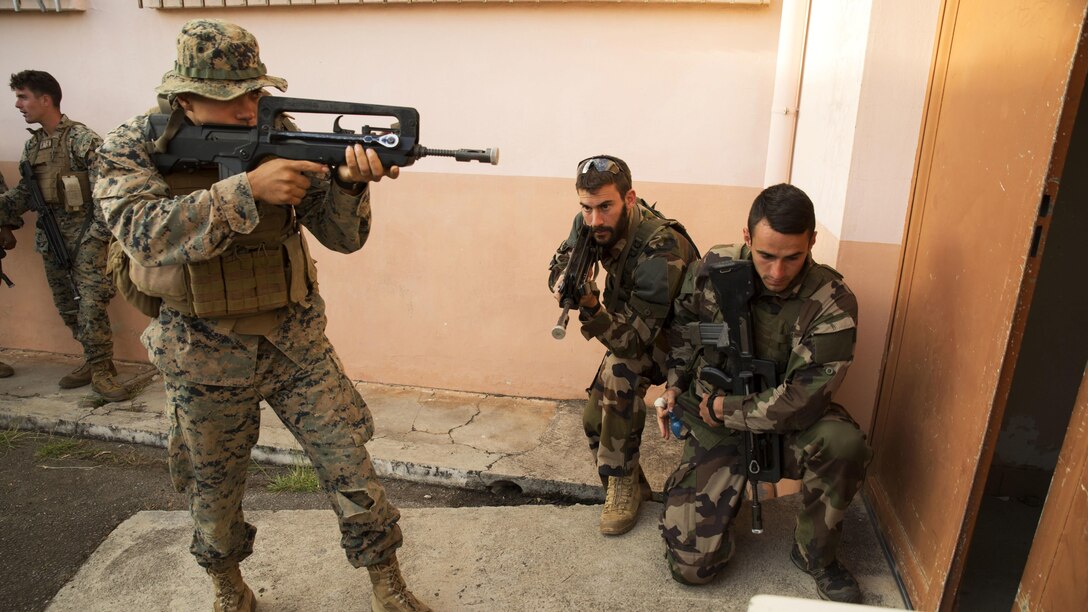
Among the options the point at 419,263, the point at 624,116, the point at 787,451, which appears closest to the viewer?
the point at 787,451

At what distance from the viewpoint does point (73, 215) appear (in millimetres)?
4562

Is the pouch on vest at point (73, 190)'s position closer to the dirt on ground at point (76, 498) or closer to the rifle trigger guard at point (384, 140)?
the dirt on ground at point (76, 498)

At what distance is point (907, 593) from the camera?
2355mm

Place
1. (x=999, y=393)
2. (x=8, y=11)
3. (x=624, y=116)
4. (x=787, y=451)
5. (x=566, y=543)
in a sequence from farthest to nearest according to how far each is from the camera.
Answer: (x=8, y=11)
(x=624, y=116)
(x=566, y=543)
(x=787, y=451)
(x=999, y=393)

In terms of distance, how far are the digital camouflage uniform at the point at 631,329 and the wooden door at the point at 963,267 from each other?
820 mm

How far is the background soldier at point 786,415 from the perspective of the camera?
2297mm

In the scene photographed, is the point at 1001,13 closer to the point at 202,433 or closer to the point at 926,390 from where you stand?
the point at 926,390

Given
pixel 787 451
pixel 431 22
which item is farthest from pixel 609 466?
pixel 431 22

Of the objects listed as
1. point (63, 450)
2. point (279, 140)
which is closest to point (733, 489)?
point (279, 140)

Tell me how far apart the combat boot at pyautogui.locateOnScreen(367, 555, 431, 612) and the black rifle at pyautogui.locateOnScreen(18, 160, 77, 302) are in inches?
134

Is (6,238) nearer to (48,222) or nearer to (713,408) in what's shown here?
(48,222)

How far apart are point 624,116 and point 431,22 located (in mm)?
1180

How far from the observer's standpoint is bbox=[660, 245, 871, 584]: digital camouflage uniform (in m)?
2.32

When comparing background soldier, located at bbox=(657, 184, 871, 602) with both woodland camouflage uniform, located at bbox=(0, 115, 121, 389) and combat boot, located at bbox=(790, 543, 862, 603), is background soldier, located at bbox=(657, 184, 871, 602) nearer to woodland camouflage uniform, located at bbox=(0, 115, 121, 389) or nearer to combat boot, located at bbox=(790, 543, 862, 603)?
combat boot, located at bbox=(790, 543, 862, 603)
